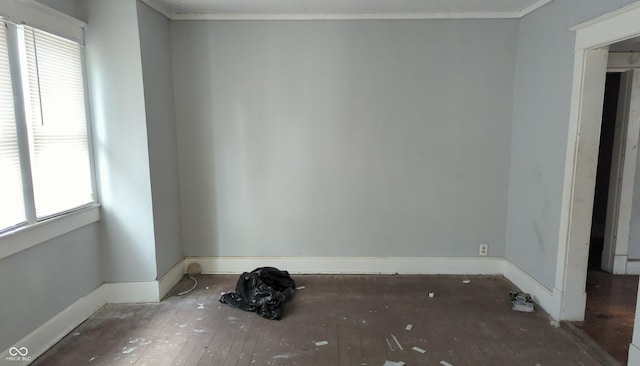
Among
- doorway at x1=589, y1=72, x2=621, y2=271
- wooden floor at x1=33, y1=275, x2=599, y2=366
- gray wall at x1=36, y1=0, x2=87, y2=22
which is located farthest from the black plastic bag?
doorway at x1=589, y1=72, x2=621, y2=271

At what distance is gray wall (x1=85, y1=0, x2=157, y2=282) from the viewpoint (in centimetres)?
281

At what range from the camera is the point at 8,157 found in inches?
85.4

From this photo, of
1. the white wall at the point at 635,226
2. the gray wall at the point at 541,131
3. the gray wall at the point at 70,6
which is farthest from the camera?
the white wall at the point at 635,226

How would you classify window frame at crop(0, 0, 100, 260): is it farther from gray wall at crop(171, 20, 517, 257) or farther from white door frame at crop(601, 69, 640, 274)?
white door frame at crop(601, 69, 640, 274)

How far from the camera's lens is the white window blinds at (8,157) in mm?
2125

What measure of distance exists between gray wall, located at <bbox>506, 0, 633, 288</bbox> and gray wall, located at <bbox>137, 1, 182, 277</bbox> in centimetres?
325

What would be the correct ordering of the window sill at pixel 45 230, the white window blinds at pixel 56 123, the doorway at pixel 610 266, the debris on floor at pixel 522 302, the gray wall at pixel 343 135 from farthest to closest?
the gray wall at pixel 343 135
the debris on floor at pixel 522 302
the doorway at pixel 610 266
the white window blinds at pixel 56 123
the window sill at pixel 45 230

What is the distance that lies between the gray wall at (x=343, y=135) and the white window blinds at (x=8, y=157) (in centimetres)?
142

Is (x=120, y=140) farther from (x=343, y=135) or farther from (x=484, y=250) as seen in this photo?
(x=484, y=250)

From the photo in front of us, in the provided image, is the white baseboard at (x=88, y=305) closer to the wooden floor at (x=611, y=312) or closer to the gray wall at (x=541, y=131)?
the gray wall at (x=541, y=131)

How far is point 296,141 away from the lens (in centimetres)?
354

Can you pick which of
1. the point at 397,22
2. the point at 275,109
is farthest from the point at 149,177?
the point at 397,22

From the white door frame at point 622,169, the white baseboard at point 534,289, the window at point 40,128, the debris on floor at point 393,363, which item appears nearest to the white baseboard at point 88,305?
the window at point 40,128

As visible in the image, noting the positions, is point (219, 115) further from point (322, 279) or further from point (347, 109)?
point (322, 279)
